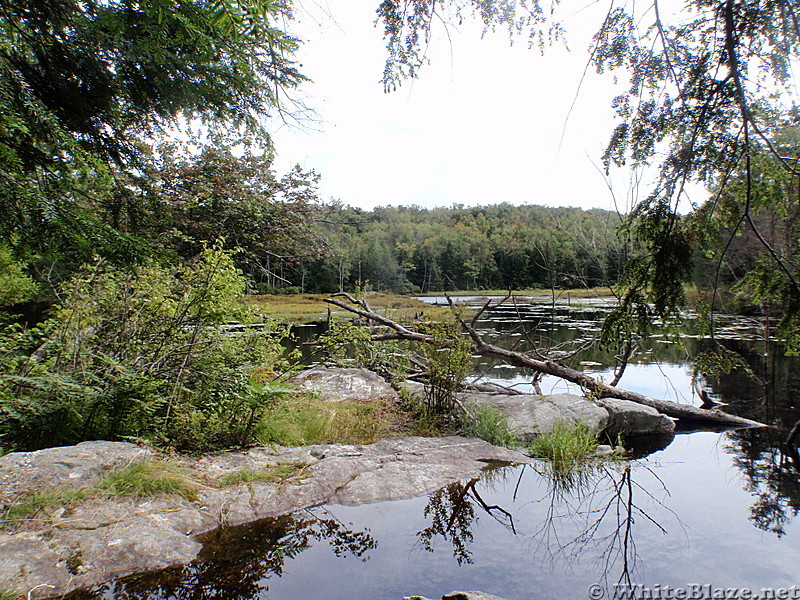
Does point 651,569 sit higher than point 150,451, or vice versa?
point 150,451

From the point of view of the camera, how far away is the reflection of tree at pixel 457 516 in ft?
12.2

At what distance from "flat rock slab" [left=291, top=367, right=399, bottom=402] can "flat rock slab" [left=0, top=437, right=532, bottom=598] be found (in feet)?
8.06

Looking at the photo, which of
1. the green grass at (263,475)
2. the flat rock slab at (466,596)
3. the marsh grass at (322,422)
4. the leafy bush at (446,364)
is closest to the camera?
the flat rock slab at (466,596)

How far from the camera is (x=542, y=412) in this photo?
6867mm

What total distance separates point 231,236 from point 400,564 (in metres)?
9.38

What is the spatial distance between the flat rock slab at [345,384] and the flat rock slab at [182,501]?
246cm

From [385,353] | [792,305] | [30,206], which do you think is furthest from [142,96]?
[385,353]

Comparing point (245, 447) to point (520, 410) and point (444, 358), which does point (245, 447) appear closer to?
point (444, 358)

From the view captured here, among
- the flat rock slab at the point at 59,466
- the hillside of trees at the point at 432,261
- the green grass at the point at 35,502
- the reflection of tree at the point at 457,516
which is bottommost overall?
the reflection of tree at the point at 457,516

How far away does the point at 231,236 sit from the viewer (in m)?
11.3

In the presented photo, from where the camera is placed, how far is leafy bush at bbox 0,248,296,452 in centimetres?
461

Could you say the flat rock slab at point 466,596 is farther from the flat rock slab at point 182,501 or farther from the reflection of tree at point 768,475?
the reflection of tree at point 768,475

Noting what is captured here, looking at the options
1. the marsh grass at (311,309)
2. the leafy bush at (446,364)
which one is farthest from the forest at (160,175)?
the marsh grass at (311,309)

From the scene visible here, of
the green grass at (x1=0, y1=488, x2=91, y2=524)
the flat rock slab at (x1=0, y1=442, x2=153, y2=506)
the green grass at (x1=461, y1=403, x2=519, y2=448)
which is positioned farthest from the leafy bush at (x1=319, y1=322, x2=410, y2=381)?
the green grass at (x1=0, y1=488, x2=91, y2=524)
